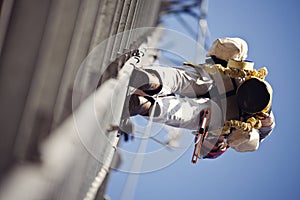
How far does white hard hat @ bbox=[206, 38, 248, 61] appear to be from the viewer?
2.87m

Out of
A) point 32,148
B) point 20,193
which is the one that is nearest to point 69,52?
point 32,148

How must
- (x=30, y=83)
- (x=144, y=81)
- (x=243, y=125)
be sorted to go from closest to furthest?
(x=30, y=83) → (x=144, y=81) → (x=243, y=125)

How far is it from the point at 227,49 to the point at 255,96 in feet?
1.24

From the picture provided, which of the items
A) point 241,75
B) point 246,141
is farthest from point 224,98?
point 246,141

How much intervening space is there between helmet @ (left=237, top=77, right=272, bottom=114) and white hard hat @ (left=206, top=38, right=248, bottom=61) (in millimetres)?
216

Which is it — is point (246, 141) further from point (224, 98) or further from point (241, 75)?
point (241, 75)

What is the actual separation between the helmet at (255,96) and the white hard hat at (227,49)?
0.22 metres

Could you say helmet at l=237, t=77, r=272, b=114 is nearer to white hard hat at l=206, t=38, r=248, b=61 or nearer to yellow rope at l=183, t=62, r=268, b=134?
yellow rope at l=183, t=62, r=268, b=134

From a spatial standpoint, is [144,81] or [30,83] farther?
[144,81]

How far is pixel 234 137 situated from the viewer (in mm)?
2816

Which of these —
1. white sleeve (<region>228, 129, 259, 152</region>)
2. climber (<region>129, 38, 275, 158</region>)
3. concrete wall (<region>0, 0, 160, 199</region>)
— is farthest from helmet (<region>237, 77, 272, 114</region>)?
concrete wall (<region>0, 0, 160, 199</region>)

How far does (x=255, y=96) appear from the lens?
2.76 metres

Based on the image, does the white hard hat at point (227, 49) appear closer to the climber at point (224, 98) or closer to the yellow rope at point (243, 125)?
the climber at point (224, 98)

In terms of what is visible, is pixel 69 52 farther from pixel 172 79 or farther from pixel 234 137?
pixel 234 137
